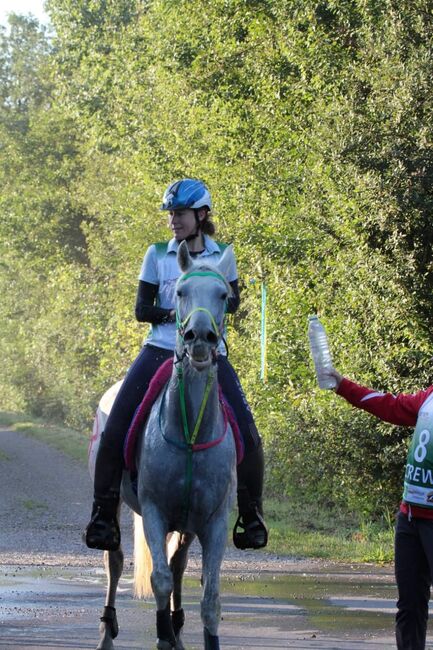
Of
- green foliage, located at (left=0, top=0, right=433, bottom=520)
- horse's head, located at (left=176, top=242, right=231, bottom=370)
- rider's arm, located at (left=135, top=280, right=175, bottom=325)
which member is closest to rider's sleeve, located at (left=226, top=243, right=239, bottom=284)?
horse's head, located at (left=176, top=242, right=231, bottom=370)

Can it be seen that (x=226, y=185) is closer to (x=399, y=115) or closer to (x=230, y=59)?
(x=230, y=59)

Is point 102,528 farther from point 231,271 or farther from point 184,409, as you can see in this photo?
point 231,271

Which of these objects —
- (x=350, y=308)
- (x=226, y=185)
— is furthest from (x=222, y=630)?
(x=226, y=185)

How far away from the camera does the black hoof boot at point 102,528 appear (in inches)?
333

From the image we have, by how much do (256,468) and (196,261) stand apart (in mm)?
1614

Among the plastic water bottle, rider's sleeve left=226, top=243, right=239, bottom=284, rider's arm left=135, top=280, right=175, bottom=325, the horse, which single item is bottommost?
the horse

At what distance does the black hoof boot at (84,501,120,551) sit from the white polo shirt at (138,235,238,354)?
1118mm

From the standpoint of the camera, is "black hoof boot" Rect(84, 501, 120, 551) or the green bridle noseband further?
"black hoof boot" Rect(84, 501, 120, 551)

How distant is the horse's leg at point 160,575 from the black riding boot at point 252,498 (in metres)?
0.83

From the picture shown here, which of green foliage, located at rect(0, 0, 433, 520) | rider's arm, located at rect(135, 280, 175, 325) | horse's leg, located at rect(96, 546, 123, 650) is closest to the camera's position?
rider's arm, located at rect(135, 280, 175, 325)

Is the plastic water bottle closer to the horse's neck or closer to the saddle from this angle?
the horse's neck

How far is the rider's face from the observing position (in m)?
8.16

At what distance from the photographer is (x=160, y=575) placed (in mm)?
7629

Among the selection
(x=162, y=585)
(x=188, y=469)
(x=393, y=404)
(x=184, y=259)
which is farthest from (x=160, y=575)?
(x=184, y=259)
